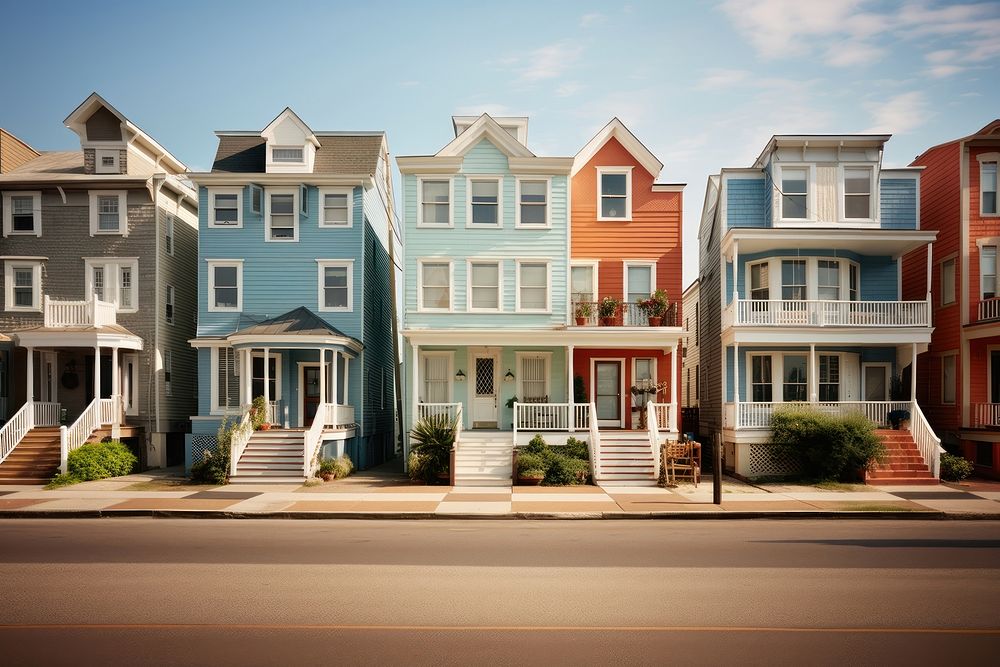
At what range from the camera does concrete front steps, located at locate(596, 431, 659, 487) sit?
865 inches

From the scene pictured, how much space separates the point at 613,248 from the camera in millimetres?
26578

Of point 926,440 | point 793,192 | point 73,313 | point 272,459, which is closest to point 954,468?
point 926,440

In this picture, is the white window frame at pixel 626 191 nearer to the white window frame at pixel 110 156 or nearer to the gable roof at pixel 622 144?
the gable roof at pixel 622 144

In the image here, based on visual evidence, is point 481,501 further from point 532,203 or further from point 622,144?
point 622,144

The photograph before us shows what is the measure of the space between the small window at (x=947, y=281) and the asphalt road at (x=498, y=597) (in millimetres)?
13813

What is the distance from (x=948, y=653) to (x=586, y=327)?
17.8 metres

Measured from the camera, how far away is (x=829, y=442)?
2212 cm

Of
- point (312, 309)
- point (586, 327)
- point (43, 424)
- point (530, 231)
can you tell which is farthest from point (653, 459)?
point (43, 424)

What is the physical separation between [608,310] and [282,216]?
12.0 m

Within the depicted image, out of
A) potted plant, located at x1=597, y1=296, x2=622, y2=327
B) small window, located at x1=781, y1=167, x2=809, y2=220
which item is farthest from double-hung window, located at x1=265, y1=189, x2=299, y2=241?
small window, located at x1=781, y1=167, x2=809, y2=220

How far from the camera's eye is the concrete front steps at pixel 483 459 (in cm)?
2239

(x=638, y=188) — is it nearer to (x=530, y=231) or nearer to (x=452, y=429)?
(x=530, y=231)

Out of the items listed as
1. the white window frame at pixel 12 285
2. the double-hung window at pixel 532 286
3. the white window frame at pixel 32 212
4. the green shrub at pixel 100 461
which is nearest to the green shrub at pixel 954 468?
the double-hung window at pixel 532 286

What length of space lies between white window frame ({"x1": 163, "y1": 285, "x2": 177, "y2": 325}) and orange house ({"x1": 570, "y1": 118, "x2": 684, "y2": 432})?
1518 cm
